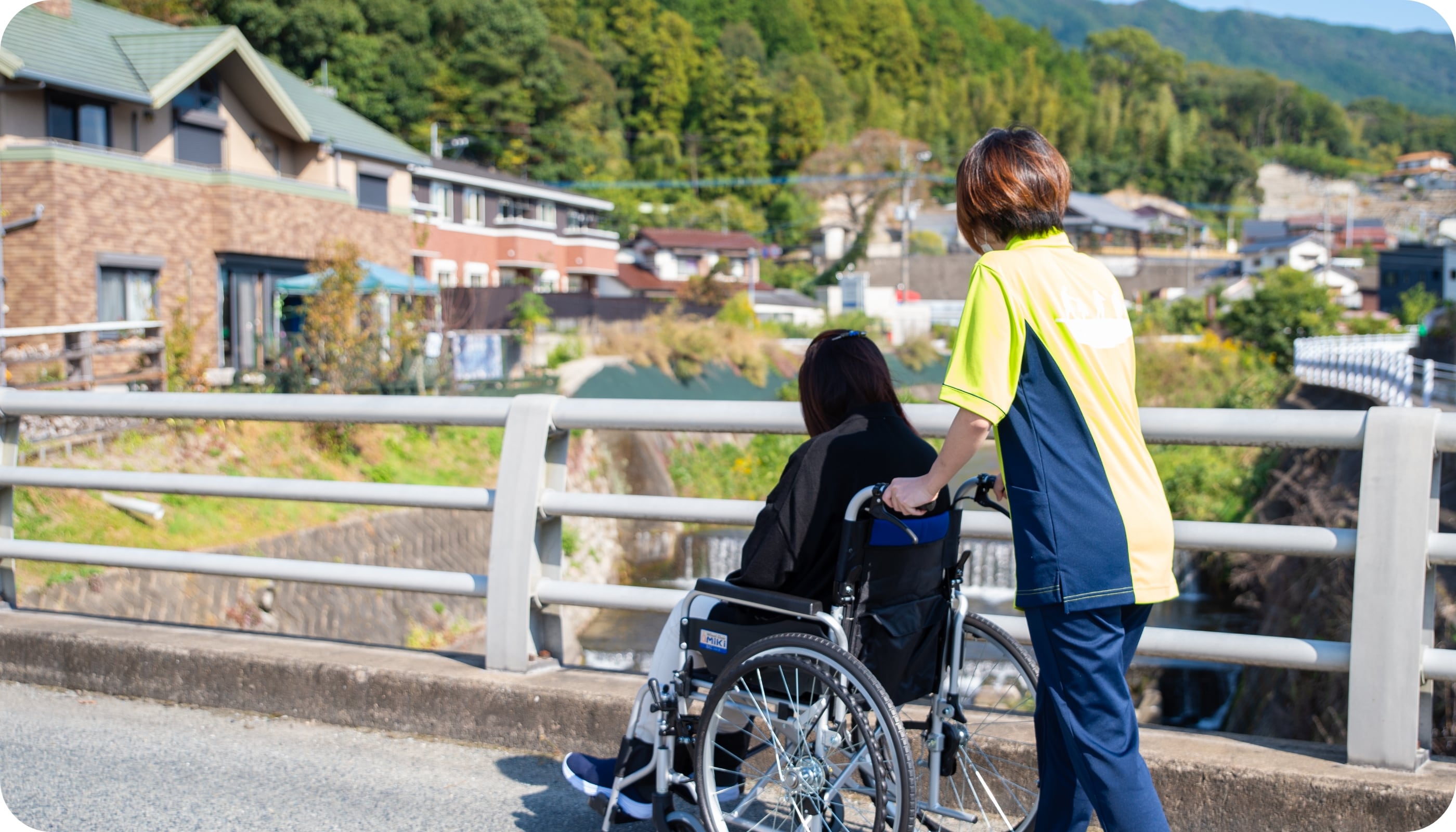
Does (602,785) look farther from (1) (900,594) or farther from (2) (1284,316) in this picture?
(2) (1284,316)

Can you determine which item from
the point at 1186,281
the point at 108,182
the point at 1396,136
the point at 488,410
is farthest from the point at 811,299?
the point at 1396,136

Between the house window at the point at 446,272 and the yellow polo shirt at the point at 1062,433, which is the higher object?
the house window at the point at 446,272

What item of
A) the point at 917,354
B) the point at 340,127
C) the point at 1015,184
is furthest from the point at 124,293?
the point at 1015,184

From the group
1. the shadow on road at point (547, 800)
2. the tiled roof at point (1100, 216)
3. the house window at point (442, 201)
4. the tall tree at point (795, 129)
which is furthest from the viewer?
the tall tree at point (795, 129)

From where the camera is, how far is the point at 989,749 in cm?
306

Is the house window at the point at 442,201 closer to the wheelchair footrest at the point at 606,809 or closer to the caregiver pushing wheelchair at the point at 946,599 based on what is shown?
the wheelchair footrest at the point at 606,809

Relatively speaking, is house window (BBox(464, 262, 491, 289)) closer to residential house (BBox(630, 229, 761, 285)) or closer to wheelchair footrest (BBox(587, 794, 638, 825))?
residential house (BBox(630, 229, 761, 285))

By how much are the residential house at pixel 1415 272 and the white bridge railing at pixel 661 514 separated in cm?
7741

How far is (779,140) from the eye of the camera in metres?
101

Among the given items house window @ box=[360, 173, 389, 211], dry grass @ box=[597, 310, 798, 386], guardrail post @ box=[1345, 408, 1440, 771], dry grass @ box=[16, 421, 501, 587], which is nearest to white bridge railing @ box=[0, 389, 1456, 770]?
guardrail post @ box=[1345, 408, 1440, 771]

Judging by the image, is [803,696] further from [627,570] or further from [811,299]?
[811,299]

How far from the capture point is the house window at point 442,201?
4253 cm

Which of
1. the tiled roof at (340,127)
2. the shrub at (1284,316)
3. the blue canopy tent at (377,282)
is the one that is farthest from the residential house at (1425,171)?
the blue canopy tent at (377,282)

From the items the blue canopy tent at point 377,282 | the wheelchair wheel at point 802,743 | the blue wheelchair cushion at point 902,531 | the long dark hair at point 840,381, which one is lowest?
the wheelchair wheel at point 802,743
